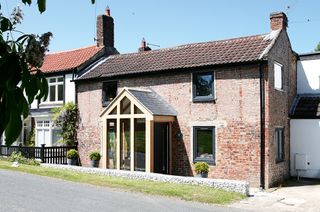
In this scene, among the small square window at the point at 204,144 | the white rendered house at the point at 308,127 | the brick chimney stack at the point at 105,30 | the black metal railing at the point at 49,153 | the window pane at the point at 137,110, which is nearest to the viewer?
the small square window at the point at 204,144

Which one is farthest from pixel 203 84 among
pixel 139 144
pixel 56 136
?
pixel 56 136

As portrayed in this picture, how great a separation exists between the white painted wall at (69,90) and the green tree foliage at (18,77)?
2356cm

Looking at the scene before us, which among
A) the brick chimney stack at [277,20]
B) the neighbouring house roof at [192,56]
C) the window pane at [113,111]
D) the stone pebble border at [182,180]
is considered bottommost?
the stone pebble border at [182,180]

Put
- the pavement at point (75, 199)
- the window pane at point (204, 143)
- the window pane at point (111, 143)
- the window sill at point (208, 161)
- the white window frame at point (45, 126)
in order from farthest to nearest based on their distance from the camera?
the white window frame at point (45, 126) < the window pane at point (111, 143) < the window pane at point (204, 143) < the window sill at point (208, 161) < the pavement at point (75, 199)

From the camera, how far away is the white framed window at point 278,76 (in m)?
17.8

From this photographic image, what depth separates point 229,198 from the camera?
13.1 m

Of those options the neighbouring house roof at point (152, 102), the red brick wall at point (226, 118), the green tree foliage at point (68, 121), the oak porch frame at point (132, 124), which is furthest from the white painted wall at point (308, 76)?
the green tree foliage at point (68, 121)

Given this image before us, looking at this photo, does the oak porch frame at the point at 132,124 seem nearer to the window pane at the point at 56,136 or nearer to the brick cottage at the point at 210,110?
the brick cottage at the point at 210,110

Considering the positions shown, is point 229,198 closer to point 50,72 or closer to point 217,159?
point 217,159

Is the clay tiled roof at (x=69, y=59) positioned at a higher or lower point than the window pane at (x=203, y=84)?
higher

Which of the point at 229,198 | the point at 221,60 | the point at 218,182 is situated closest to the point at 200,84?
the point at 221,60

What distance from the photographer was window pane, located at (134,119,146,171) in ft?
60.7

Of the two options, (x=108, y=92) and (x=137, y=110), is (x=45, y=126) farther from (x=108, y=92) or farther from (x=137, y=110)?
(x=137, y=110)

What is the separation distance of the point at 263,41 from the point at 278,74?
1688mm
